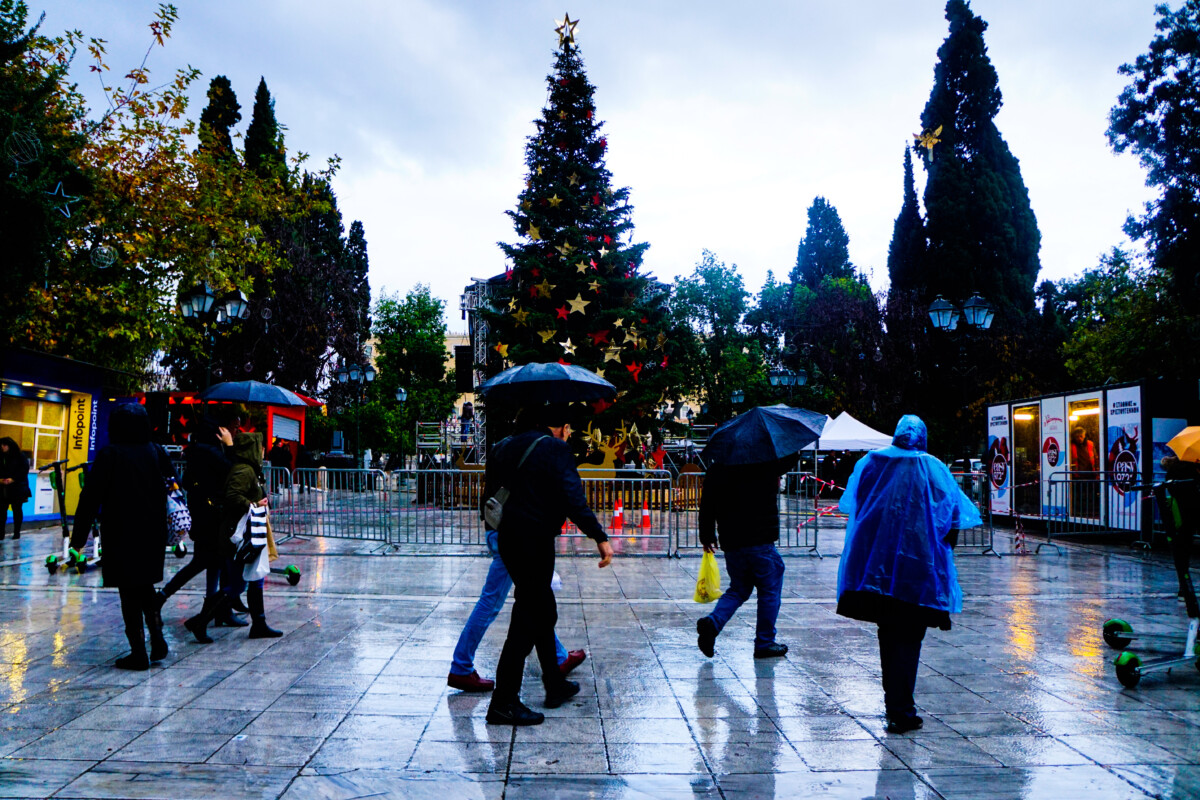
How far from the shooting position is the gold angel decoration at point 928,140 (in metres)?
42.1

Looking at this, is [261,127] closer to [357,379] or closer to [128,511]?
[357,379]

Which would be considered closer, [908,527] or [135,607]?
[908,527]

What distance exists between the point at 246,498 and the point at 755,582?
398cm

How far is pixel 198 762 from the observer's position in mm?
3939

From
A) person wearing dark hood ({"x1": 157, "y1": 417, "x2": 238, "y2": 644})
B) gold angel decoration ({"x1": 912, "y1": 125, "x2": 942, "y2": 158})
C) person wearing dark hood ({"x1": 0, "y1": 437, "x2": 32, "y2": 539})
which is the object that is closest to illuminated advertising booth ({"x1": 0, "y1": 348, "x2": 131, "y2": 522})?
person wearing dark hood ({"x1": 0, "y1": 437, "x2": 32, "y2": 539})

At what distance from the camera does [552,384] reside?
865 cm

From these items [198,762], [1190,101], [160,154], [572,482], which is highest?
[1190,101]

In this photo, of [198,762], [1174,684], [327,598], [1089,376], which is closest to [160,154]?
[327,598]

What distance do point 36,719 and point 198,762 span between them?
4.21 ft

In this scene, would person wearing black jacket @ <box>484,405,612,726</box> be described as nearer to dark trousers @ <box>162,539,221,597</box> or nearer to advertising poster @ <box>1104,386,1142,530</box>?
dark trousers @ <box>162,539,221,597</box>

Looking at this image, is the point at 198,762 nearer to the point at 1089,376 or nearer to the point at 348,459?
the point at 348,459

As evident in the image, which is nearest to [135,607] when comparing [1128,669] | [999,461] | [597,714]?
[597,714]

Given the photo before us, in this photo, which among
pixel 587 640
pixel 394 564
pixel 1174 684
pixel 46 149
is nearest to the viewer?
pixel 1174 684

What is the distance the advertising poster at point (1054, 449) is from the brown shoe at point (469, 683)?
14171 millimetres
